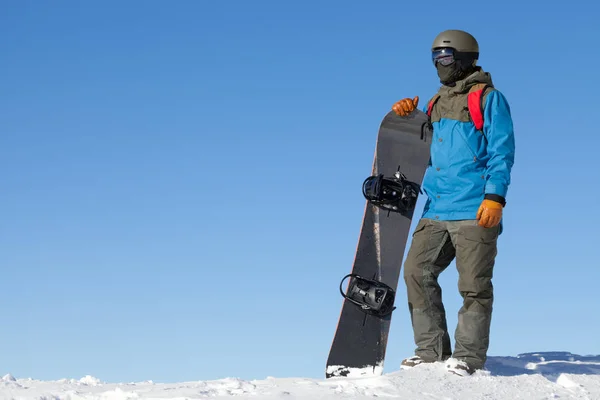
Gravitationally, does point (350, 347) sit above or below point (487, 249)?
below

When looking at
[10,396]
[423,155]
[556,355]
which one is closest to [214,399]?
[10,396]

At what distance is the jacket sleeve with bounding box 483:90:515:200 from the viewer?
5.64 metres

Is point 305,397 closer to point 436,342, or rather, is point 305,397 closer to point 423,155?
point 436,342

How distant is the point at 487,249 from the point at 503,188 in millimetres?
476

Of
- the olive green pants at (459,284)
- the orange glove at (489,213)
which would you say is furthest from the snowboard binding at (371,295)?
the orange glove at (489,213)

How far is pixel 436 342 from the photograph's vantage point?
19.8 feet

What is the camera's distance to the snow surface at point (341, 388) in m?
4.88

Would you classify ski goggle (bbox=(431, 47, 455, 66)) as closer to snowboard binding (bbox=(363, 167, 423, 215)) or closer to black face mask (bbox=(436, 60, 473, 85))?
black face mask (bbox=(436, 60, 473, 85))

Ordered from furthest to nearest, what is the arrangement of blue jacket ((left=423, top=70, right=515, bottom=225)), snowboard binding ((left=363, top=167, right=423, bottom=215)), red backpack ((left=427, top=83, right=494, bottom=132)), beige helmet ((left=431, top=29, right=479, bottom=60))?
snowboard binding ((left=363, top=167, right=423, bottom=215)) < beige helmet ((left=431, top=29, right=479, bottom=60)) < red backpack ((left=427, top=83, right=494, bottom=132)) < blue jacket ((left=423, top=70, right=515, bottom=225))

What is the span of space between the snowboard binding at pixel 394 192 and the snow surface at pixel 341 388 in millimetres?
1386

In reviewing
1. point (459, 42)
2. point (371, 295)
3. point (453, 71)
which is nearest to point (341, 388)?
point (371, 295)

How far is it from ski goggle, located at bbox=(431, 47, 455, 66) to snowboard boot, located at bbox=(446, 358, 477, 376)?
235cm

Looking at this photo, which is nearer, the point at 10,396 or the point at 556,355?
the point at 10,396

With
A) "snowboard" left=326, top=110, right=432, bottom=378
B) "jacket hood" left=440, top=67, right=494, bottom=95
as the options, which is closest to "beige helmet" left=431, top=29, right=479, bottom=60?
"jacket hood" left=440, top=67, right=494, bottom=95
